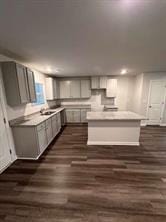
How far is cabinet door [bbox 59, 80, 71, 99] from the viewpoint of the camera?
6051 mm

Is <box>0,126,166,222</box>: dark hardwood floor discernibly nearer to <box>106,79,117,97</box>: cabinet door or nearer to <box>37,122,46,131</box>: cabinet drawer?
<box>37,122,46,131</box>: cabinet drawer

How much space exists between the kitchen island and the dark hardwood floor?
39 cm

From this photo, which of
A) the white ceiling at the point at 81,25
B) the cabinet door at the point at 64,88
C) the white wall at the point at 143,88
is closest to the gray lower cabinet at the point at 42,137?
the white ceiling at the point at 81,25

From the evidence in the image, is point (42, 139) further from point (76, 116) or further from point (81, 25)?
point (76, 116)

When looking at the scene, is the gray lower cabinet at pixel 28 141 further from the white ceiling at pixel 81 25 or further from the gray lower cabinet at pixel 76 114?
the gray lower cabinet at pixel 76 114

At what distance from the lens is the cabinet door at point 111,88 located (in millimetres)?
5773

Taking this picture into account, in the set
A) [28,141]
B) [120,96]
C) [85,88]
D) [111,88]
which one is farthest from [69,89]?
[28,141]

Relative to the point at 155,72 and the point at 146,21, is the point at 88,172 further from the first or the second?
the point at 155,72

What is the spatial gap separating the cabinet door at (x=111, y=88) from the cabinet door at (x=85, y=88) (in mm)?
986

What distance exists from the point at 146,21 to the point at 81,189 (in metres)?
2.65

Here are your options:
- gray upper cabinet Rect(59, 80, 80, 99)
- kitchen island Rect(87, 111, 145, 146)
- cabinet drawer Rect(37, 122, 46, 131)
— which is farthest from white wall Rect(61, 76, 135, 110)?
cabinet drawer Rect(37, 122, 46, 131)

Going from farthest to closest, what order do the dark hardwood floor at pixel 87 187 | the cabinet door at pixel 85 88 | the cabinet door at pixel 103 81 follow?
1. the cabinet door at pixel 85 88
2. the cabinet door at pixel 103 81
3. the dark hardwood floor at pixel 87 187

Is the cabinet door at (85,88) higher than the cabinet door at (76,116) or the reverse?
higher

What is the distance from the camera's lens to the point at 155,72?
5.08 m
